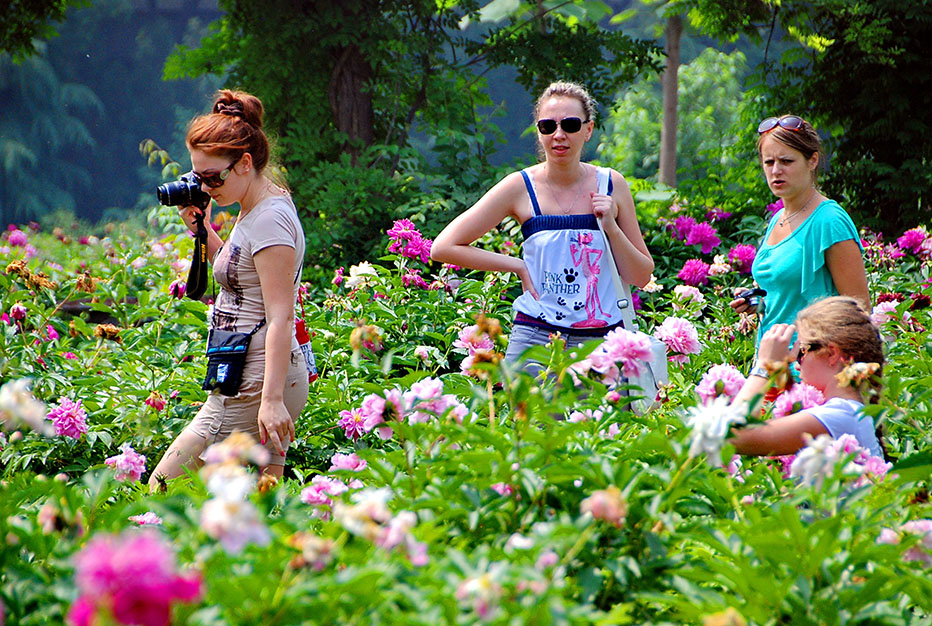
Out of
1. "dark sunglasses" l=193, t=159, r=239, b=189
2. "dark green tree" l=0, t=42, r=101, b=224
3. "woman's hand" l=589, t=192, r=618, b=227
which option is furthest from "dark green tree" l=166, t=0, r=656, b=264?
"dark green tree" l=0, t=42, r=101, b=224

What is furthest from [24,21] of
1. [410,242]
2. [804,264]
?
[804,264]

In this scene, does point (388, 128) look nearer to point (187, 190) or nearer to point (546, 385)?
point (187, 190)

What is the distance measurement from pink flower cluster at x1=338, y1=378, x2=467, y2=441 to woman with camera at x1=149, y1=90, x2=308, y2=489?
28.5 inches

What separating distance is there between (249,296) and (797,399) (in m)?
1.48

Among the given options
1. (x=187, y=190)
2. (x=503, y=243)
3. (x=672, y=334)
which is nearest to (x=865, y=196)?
(x=503, y=243)

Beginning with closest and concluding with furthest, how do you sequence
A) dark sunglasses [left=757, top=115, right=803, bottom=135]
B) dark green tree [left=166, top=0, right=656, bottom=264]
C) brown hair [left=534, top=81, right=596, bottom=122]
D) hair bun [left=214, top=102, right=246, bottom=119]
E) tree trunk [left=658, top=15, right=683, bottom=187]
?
hair bun [left=214, top=102, right=246, bottom=119], dark sunglasses [left=757, top=115, right=803, bottom=135], brown hair [left=534, top=81, right=596, bottom=122], dark green tree [left=166, top=0, right=656, bottom=264], tree trunk [left=658, top=15, right=683, bottom=187]

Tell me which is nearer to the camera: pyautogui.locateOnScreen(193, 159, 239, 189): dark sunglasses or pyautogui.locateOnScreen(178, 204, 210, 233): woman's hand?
pyautogui.locateOnScreen(193, 159, 239, 189): dark sunglasses

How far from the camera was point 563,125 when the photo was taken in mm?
3029

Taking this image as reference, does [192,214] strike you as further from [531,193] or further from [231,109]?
[531,193]

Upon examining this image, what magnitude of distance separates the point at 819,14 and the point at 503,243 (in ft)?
11.4

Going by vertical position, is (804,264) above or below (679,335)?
above

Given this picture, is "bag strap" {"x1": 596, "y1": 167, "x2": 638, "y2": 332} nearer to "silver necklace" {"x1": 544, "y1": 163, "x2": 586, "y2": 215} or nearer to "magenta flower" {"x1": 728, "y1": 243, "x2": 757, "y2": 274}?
"silver necklace" {"x1": 544, "y1": 163, "x2": 586, "y2": 215}

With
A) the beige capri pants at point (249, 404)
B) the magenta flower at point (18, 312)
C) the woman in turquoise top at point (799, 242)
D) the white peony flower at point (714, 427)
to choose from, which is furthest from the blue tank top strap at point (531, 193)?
the magenta flower at point (18, 312)

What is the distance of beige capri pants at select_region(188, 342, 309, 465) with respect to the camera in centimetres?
256
